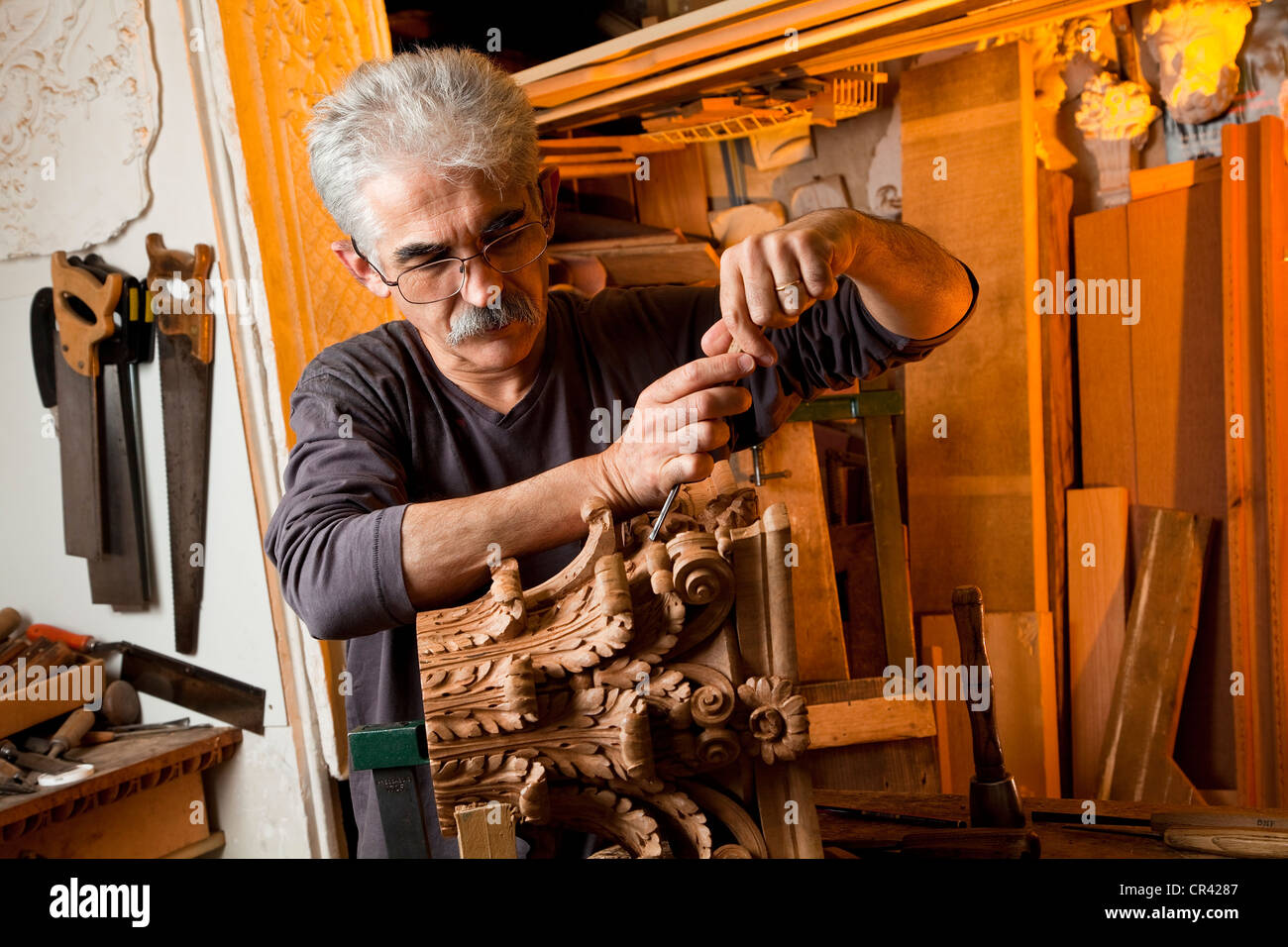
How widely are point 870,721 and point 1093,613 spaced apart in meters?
0.77

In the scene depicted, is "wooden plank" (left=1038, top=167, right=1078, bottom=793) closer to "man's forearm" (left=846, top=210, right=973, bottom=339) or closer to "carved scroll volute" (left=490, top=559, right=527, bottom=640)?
"man's forearm" (left=846, top=210, right=973, bottom=339)

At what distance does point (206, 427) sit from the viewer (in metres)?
2.44

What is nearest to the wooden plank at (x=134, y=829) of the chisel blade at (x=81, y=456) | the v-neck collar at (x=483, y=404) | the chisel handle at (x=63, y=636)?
the chisel handle at (x=63, y=636)

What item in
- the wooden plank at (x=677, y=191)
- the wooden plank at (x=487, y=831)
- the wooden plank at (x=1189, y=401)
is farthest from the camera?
the wooden plank at (x=677, y=191)

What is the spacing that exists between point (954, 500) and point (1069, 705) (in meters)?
0.62

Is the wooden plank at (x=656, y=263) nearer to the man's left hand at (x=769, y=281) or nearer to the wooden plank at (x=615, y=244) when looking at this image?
the wooden plank at (x=615, y=244)

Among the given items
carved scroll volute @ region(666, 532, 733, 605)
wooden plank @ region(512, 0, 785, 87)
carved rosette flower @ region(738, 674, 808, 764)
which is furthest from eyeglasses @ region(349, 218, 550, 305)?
wooden plank @ region(512, 0, 785, 87)

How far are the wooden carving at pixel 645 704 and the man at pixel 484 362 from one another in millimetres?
128

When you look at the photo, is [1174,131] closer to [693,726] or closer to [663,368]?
[663,368]

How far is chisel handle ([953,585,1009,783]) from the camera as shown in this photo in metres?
1.33

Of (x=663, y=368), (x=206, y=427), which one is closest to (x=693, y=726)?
(x=663, y=368)

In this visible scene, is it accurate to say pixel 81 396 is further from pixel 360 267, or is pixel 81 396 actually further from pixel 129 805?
pixel 360 267

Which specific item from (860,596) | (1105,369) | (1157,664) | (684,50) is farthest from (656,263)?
(1157,664)

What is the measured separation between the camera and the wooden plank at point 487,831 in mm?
920
